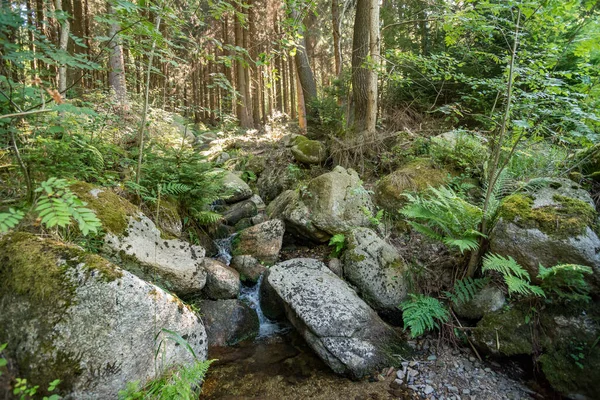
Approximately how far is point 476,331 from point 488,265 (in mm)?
973

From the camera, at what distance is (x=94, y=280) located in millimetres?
2445

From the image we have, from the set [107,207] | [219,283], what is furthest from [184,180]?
[219,283]

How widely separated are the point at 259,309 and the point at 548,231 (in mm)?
3905

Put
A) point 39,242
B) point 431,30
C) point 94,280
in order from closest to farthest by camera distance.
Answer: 1. point 94,280
2. point 39,242
3. point 431,30

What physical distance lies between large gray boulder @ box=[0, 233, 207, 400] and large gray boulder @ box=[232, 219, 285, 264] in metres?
2.56

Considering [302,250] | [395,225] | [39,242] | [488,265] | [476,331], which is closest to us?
[39,242]

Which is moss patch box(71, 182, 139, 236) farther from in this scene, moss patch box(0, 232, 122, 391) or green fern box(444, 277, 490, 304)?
green fern box(444, 277, 490, 304)

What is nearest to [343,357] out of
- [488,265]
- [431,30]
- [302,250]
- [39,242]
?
[488,265]

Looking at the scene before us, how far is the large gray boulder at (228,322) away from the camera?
3912mm

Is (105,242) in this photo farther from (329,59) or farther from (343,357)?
(329,59)

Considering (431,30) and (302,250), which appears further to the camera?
(431,30)

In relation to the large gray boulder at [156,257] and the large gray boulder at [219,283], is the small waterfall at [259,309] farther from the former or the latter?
the large gray boulder at [156,257]

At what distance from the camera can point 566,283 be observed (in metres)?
2.91

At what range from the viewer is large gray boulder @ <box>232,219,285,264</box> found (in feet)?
17.1
